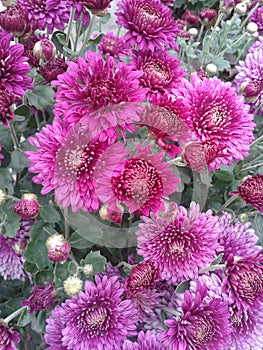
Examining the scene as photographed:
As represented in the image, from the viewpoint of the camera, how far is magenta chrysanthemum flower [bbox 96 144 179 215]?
0.56m

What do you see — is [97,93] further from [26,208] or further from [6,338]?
[6,338]

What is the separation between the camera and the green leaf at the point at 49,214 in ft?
2.39

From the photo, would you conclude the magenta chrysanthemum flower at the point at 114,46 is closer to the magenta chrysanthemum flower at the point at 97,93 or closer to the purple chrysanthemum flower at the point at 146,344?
the magenta chrysanthemum flower at the point at 97,93

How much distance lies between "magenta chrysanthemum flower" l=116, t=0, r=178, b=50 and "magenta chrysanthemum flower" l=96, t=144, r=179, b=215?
0.81 ft

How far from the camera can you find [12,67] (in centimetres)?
69

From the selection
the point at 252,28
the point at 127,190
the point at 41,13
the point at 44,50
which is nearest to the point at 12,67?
the point at 44,50

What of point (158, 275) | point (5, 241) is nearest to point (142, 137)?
point (158, 275)

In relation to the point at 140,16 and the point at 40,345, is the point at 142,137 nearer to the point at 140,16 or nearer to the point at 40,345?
the point at 140,16

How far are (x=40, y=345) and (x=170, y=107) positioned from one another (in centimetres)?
64

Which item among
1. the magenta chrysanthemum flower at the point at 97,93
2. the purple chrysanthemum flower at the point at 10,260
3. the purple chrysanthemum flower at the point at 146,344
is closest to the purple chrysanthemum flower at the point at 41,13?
the magenta chrysanthemum flower at the point at 97,93

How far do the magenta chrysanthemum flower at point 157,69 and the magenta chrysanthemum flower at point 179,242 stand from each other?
0.63 feet

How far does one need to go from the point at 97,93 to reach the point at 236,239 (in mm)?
370

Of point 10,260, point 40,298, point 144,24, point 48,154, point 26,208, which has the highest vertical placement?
point 144,24

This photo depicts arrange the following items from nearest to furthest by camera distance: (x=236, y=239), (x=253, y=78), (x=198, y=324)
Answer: (x=198, y=324) < (x=236, y=239) < (x=253, y=78)
